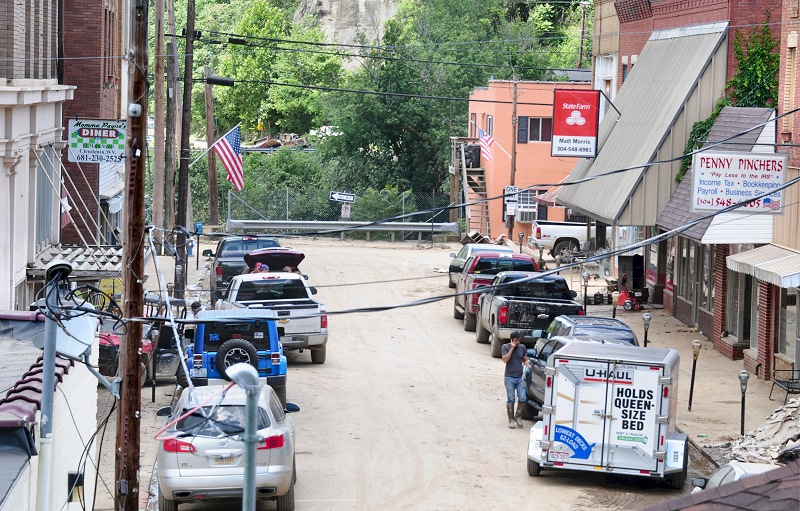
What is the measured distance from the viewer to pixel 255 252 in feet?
96.1

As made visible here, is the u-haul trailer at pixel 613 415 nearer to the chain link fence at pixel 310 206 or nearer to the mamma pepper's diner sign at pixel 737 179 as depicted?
the mamma pepper's diner sign at pixel 737 179

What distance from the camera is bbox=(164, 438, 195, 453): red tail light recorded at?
13.7 m

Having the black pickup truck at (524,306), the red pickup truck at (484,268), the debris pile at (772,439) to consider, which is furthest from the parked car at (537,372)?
the red pickup truck at (484,268)

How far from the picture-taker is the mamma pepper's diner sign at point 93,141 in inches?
976

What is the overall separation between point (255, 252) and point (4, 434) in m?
20.7

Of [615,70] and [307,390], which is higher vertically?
[615,70]

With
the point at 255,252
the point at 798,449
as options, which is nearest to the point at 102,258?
the point at 255,252

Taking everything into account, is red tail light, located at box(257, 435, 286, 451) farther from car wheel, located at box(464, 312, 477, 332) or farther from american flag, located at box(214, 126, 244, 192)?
american flag, located at box(214, 126, 244, 192)

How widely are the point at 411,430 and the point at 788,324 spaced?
313 inches

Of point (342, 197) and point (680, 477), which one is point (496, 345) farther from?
point (342, 197)

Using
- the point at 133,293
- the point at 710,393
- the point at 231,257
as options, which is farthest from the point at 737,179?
the point at 231,257

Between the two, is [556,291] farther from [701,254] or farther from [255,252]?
[255,252]

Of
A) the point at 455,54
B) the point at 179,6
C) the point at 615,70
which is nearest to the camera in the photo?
the point at 615,70

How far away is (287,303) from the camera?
23.0m
